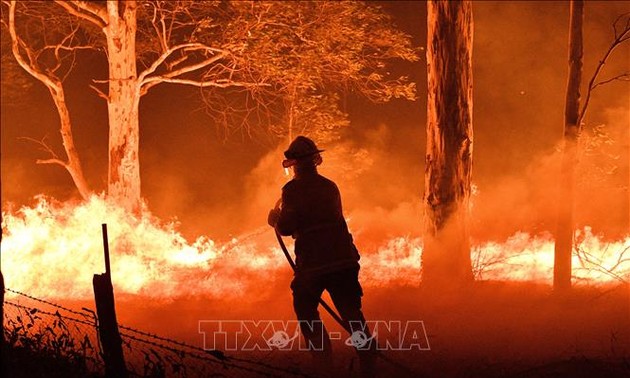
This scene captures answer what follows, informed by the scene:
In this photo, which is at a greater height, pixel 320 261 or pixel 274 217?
pixel 274 217

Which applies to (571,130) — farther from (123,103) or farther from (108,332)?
(123,103)

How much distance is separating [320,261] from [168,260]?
725 cm

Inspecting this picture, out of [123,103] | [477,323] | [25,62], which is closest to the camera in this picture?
[477,323]

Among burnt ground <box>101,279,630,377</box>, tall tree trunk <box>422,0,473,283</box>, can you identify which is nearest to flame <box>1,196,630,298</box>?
burnt ground <box>101,279,630,377</box>

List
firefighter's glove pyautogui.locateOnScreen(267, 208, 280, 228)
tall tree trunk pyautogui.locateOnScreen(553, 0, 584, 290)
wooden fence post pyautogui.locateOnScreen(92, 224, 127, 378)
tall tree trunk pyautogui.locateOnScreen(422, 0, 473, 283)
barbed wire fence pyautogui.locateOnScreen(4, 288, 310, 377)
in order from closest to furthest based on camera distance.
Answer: wooden fence post pyautogui.locateOnScreen(92, 224, 127, 378) → barbed wire fence pyautogui.locateOnScreen(4, 288, 310, 377) → firefighter's glove pyautogui.locateOnScreen(267, 208, 280, 228) → tall tree trunk pyautogui.locateOnScreen(553, 0, 584, 290) → tall tree trunk pyautogui.locateOnScreen(422, 0, 473, 283)

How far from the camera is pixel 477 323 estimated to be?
9055 millimetres

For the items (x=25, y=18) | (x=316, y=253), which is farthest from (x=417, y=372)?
(x=25, y=18)

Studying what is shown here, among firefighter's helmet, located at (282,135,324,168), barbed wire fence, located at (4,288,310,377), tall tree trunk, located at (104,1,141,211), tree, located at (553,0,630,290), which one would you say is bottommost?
barbed wire fence, located at (4,288,310,377)

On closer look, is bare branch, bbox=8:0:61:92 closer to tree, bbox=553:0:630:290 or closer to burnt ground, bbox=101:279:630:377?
burnt ground, bbox=101:279:630:377

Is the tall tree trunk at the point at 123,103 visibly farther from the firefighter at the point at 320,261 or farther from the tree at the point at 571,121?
the tree at the point at 571,121

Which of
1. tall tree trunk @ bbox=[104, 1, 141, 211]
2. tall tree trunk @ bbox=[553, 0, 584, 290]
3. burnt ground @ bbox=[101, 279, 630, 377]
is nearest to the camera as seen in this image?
burnt ground @ bbox=[101, 279, 630, 377]

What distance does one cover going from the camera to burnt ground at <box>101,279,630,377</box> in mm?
7180

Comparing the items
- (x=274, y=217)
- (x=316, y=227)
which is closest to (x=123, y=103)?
(x=274, y=217)

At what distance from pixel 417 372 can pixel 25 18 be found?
15.8 meters
